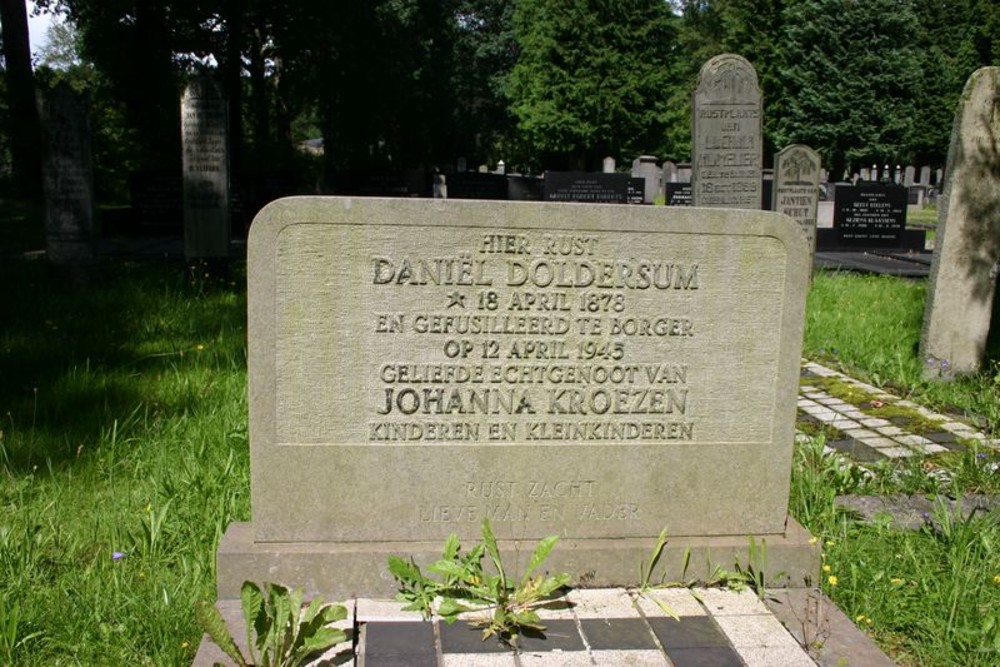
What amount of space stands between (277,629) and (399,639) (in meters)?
0.40

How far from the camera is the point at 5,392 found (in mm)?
5527

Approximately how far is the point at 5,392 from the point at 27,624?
297 cm

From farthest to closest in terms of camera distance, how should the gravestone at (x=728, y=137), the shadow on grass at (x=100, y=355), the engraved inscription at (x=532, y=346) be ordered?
the gravestone at (x=728, y=137) < the shadow on grass at (x=100, y=355) < the engraved inscription at (x=532, y=346)

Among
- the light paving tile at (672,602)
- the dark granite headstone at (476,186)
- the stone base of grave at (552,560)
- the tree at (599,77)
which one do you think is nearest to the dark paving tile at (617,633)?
the light paving tile at (672,602)

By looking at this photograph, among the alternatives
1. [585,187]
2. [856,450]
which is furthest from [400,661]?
[585,187]

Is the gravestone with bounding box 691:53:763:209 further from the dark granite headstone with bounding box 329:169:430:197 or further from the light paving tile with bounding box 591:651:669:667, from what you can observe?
the dark granite headstone with bounding box 329:169:430:197

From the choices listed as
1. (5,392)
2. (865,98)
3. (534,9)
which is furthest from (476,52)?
(5,392)

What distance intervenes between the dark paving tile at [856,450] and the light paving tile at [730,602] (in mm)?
2170

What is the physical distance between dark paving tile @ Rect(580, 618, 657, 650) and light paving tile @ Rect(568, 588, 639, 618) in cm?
4

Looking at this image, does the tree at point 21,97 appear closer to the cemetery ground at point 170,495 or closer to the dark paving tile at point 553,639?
the cemetery ground at point 170,495

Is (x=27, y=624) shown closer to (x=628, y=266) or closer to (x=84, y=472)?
(x=84, y=472)

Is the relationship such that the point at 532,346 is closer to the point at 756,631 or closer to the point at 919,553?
the point at 756,631

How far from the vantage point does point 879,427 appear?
19.3 ft

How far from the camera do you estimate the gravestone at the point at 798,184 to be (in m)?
11.9
